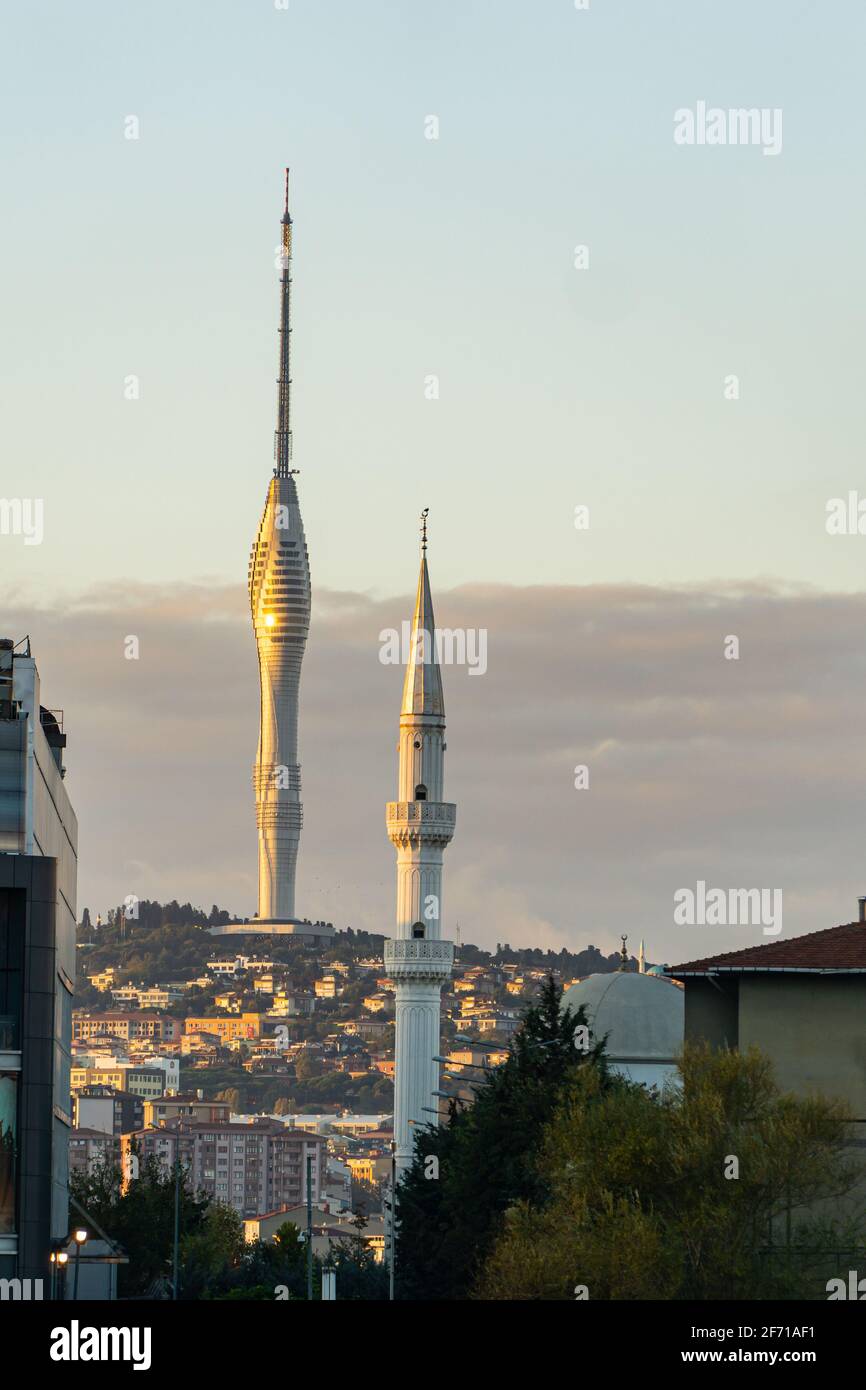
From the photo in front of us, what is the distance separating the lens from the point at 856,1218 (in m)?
44.3

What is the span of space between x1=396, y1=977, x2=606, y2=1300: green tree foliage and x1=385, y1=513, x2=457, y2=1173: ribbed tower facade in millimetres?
64690

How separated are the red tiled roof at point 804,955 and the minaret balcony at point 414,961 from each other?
273ft

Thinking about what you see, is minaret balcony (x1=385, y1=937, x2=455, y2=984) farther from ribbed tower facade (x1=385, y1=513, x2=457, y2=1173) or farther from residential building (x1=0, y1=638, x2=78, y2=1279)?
→ residential building (x1=0, y1=638, x2=78, y2=1279)

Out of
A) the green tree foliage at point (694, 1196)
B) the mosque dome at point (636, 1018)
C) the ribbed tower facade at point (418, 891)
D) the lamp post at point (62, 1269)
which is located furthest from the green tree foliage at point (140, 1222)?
the green tree foliage at point (694, 1196)

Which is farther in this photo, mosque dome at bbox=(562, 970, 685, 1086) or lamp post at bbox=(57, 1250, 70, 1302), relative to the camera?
mosque dome at bbox=(562, 970, 685, 1086)

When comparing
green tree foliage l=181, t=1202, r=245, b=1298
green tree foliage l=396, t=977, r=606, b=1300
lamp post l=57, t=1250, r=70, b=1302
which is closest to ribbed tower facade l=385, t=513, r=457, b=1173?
green tree foliage l=181, t=1202, r=245, b=1298

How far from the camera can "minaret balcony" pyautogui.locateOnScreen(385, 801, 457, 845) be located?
139 m

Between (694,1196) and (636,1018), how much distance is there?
54.4m

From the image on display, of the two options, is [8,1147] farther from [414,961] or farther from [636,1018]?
[414,961]

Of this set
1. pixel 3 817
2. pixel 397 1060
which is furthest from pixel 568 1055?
pixel 397 1060

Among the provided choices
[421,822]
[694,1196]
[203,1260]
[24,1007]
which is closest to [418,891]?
[421,822]

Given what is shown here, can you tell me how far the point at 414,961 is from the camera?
135875mm

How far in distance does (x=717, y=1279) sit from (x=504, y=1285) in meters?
3.86

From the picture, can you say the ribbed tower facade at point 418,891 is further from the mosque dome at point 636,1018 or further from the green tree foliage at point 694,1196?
the green tree foliage at point 694,1196
